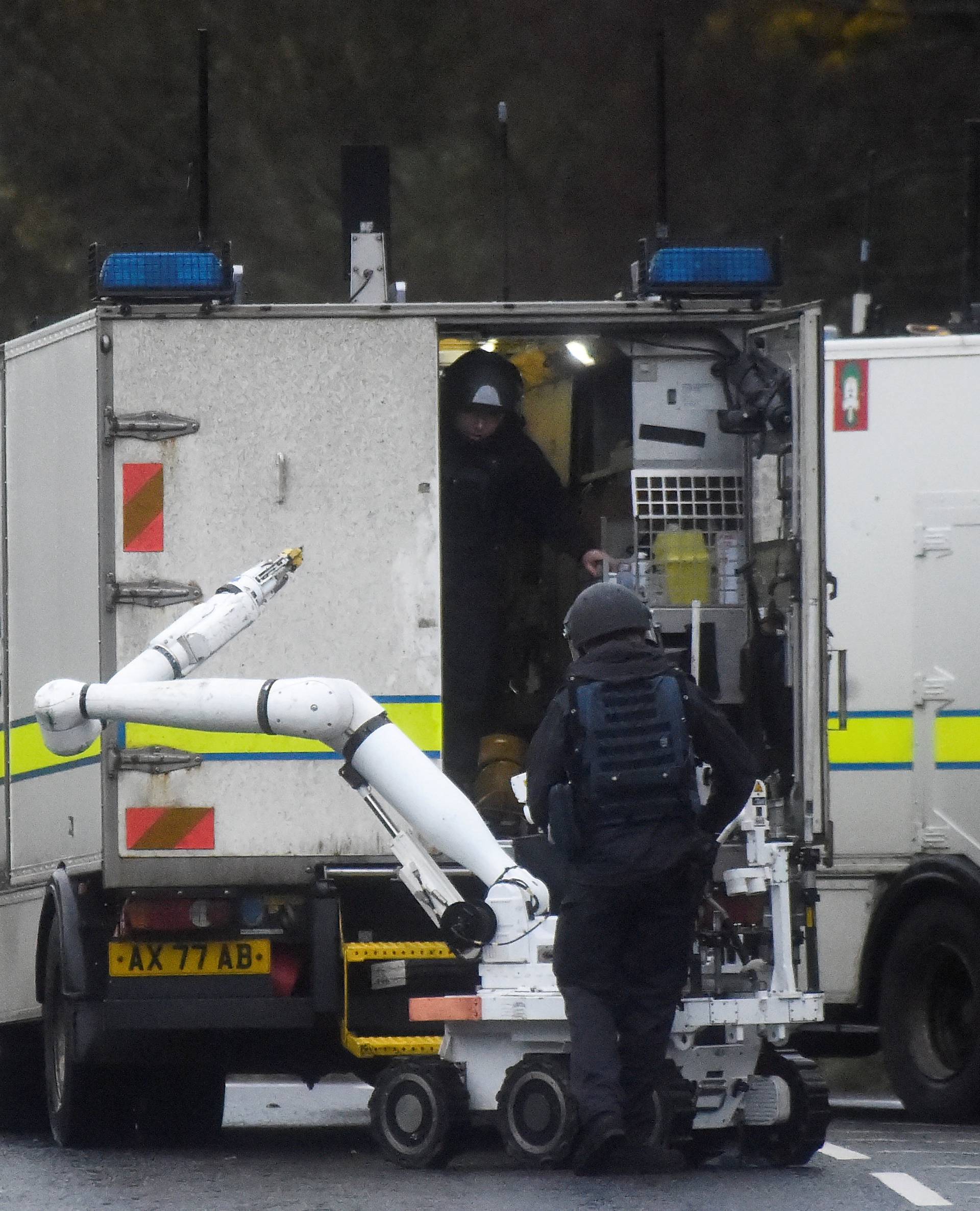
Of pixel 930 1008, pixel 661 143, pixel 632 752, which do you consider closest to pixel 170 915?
pixel 632 752

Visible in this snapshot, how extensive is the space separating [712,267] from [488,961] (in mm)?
2432

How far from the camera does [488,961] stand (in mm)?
8328

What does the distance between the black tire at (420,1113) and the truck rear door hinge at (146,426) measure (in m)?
2.13

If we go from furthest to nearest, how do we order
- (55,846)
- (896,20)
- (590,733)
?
(896,20) → (55,846) → (590,733)

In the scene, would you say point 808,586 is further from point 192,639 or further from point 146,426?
point 146,426

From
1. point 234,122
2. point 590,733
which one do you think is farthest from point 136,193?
point 590,733

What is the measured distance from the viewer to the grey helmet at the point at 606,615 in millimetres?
8281

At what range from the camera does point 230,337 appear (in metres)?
8.95

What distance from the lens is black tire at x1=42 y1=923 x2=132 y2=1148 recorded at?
9.12 metres

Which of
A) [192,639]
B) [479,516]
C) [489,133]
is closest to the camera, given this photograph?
[192,639]

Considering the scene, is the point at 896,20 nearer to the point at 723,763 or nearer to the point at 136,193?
the point at 136,193

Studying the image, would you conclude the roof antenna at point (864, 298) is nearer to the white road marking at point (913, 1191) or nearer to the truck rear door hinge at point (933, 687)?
the truck rear door hinge at point (933, 687)

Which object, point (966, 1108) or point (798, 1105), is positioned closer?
point (798, 1105)

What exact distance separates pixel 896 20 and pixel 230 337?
41.2 feet
